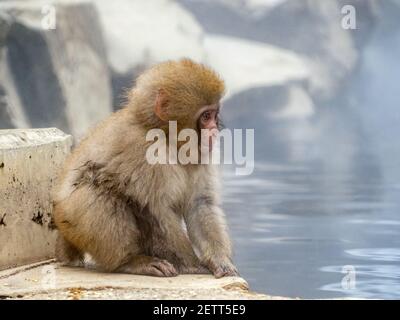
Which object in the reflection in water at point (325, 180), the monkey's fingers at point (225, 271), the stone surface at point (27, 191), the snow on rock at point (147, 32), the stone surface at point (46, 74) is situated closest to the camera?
the monkey's fingers at point (225, 271)

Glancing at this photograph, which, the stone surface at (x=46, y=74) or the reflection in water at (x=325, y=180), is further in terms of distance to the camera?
the stone surface at (x=46, y=74)

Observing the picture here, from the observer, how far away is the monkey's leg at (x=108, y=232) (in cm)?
479

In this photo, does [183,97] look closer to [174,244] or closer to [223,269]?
[174,244]

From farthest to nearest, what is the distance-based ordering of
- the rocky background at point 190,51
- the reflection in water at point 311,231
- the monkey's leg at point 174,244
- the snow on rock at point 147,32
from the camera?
1. the snow on rock at point 147,32
2. the rocky background at point 190,51
3. the reflection in water at point 311,231
4. the monkey's leg at point 174,244

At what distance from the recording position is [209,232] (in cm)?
498

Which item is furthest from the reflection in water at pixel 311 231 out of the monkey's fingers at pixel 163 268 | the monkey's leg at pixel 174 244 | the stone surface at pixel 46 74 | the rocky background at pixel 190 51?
the monkey's fingers at pixel 163 268

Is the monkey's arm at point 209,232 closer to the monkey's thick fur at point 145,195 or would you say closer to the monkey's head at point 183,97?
the monkey's thick fur at point 145,195

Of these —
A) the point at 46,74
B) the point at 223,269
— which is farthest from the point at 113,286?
the point at 46,74

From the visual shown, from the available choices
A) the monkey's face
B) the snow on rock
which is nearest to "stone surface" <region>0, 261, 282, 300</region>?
the monkey's face

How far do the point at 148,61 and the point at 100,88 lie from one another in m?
0.92

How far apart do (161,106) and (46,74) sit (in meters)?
7.64

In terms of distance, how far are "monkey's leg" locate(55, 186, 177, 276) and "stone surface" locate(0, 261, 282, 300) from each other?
6 cm
